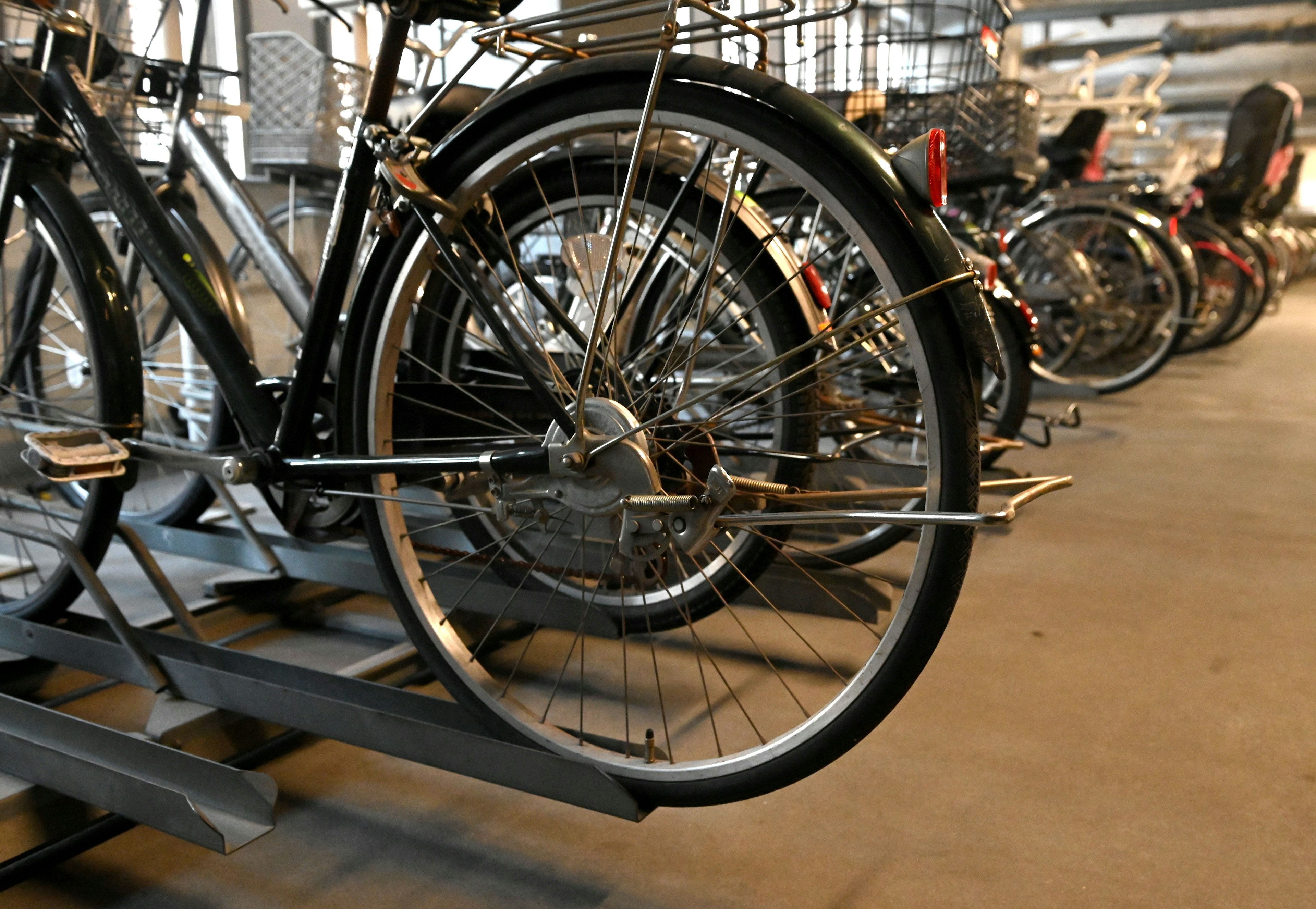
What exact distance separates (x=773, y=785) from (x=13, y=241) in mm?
1546

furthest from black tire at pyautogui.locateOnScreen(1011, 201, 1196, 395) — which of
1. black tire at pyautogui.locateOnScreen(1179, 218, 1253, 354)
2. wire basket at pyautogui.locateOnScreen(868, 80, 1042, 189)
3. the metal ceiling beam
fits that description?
the metal ceiling beam

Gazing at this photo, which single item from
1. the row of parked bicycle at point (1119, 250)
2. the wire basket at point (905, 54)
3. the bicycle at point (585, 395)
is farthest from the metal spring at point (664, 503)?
the row of parked bicycle at point (1119, 250)

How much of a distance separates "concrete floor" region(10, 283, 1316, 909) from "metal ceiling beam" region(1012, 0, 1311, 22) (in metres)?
9.77

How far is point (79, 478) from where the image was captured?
1.40 m

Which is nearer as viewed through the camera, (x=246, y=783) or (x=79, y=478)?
(x=246, y=783)

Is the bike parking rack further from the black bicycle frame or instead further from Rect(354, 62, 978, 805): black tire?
the black bicycle frame

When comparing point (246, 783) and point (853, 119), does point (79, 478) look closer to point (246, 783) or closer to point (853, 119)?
point (246, 783)

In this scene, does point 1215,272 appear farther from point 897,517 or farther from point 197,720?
point 197,720

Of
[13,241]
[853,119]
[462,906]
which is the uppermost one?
[853,119]

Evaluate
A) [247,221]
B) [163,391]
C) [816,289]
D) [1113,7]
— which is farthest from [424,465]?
[1113,7]

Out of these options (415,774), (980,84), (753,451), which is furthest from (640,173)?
(980,84)

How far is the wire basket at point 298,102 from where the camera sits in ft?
8.12

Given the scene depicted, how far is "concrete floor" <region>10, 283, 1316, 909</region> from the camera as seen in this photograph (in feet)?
3.62

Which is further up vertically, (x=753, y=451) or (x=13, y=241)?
(x=13, y=241)
